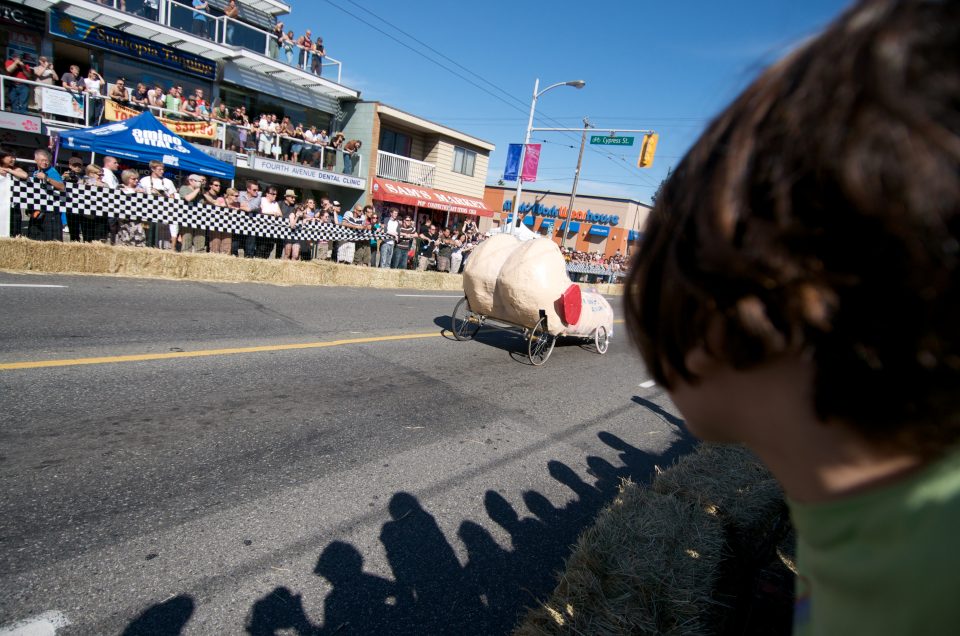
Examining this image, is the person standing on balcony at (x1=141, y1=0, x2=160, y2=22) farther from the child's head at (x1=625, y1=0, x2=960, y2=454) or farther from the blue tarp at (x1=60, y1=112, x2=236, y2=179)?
the child's head at (x1=625, y1=0, x2=960, y2=454)

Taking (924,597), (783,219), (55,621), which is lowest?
(55,621)

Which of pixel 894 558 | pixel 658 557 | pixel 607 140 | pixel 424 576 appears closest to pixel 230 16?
pixel 607 140

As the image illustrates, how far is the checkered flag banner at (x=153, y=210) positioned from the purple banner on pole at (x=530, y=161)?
1173 centimetres

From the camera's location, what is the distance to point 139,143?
40.0ft

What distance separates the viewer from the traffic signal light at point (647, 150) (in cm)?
2286

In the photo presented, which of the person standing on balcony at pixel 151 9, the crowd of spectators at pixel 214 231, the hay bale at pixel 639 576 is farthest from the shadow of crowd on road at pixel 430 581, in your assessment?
the person standing on balcony at pixel 151 9

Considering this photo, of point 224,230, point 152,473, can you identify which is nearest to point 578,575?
point 152,473

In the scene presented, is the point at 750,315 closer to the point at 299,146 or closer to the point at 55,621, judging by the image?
the point at 55,621

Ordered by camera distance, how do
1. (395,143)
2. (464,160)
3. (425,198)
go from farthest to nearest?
1. (464,160)
2. (395,143)
3. (425,198)

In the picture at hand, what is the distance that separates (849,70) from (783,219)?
6.0 inches

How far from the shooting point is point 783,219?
0.51m

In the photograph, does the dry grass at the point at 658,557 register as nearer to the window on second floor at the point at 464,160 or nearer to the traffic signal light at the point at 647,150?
the traffic signal light at the point at 647,150

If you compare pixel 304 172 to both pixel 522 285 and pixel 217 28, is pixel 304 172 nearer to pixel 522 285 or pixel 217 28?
pixel 217 28

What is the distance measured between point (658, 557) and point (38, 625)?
255cm
